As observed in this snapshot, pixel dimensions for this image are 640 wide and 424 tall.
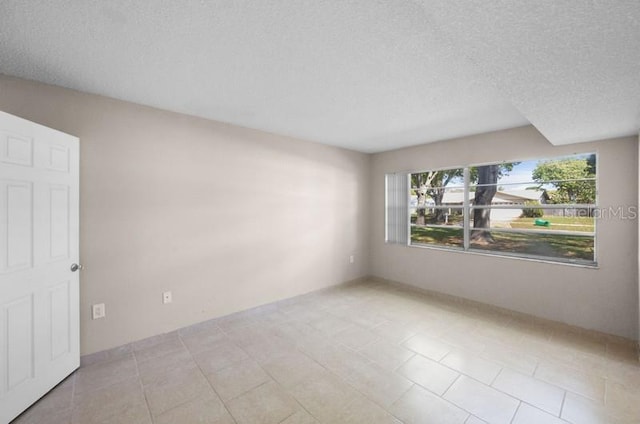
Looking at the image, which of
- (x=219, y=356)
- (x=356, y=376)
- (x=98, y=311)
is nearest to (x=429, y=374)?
(x=356, y=376)

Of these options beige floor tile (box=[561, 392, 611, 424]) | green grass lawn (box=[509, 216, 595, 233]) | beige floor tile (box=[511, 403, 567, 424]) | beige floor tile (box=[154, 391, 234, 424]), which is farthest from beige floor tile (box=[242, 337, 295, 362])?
green grass lawn (box=[509, 216, 595, 233])

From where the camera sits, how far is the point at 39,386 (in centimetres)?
190

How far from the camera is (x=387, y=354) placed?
2.52 meters

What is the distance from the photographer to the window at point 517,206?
321 cm

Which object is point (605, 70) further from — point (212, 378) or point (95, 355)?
point (95, 355)

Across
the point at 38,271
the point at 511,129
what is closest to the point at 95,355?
the point at 38,271

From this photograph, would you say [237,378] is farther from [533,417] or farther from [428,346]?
[533,417]

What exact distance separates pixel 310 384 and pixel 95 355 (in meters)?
1.99

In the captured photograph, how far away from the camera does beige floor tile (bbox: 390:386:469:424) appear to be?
173 centimetres

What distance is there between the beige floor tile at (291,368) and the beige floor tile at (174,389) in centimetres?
52

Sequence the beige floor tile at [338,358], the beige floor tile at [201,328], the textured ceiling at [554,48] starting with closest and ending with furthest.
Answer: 1. the textured ceiling at [554,48]
2. the beige floor tile at [338,358]
3. the beige floor tile at [201,328]

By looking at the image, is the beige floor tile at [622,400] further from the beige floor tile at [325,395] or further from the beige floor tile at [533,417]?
the beige floor tile at [325,395]

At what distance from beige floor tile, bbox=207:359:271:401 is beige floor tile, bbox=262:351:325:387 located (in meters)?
0.08

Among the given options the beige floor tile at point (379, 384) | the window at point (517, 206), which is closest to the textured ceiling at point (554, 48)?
the window at point (517, 206)
